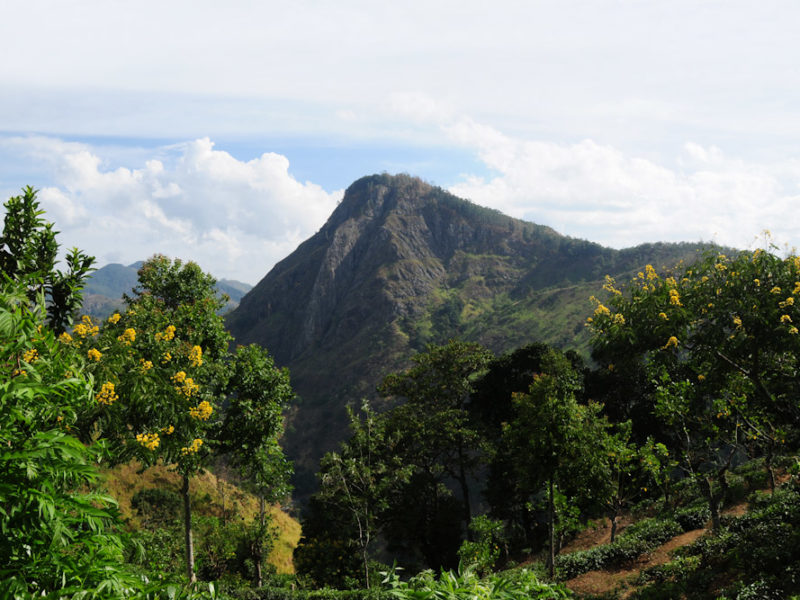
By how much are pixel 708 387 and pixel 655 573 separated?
209 inches

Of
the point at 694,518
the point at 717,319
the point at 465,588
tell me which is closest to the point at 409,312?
the point at 694,518

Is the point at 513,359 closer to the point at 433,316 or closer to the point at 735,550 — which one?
the point at 735,550

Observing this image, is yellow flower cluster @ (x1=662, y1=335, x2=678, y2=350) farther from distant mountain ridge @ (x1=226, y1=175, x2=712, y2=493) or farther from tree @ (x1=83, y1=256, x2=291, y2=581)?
distant mountain ridge @ (x1=226, y1=175, x2=712, y2=493)

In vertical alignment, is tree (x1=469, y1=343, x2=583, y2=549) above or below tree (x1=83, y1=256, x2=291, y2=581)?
below

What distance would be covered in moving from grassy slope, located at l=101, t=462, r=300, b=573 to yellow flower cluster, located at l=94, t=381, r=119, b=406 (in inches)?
814

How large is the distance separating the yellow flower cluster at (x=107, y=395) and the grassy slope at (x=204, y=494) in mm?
20669

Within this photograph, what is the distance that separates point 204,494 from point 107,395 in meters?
26.4

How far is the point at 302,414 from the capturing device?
131625 millimetres

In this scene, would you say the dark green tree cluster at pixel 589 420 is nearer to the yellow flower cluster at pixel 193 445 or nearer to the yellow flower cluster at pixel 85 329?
the yellow flower cluster at pixel 193 445

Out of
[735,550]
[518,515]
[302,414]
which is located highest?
[735,550]

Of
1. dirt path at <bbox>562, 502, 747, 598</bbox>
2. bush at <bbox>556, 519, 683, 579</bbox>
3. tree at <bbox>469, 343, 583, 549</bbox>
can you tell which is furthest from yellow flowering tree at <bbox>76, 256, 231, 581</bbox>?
tree at <bbox>469, 343, 583, 549</bbox>

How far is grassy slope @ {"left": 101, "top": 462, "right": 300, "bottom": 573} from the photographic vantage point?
25.7 m

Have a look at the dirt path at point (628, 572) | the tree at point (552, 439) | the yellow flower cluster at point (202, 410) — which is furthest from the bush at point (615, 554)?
the yellow flower cluster at point (202, 410)

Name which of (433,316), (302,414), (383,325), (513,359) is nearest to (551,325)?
(433,316)
